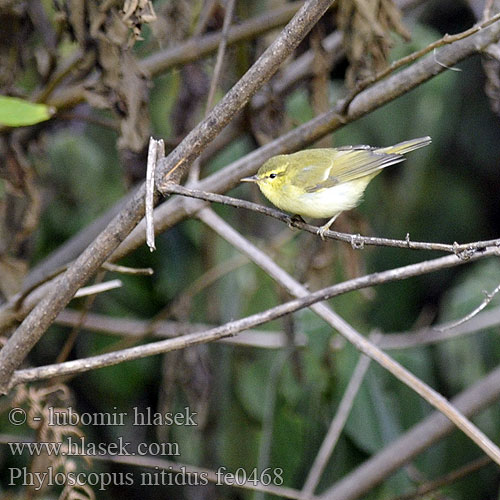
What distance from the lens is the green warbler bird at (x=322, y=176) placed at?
2.22 metres

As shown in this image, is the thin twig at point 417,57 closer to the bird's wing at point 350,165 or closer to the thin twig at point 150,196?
the bird's wing at point 350,165

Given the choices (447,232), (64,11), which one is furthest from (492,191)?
(64,11)

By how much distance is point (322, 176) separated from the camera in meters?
2.39

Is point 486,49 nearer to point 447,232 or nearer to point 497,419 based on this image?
point 497,419

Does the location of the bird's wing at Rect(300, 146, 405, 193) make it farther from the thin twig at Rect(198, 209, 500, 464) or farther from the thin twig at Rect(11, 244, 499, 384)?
the thin twig at Rect(11, 244, 499, 384)

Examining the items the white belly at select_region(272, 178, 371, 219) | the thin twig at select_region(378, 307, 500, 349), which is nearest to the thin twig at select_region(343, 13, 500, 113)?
the white belly at select_region(272, 178, 371, 219)

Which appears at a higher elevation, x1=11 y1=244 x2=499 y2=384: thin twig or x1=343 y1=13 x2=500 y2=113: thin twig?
x1=343 y1=13 x2=500 y2=113: thin twig

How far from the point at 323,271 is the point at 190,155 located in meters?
1.65

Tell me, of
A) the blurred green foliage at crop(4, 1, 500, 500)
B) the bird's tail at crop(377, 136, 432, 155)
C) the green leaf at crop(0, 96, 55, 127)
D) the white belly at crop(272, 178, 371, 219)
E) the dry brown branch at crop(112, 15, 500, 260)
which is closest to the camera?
the green leaf at crop(0, 96, 55, 127)

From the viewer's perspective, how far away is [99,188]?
3.78m

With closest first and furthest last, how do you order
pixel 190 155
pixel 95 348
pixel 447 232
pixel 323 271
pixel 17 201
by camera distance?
1. pixel 190 155
2. pixel 17 201
3. pixel 323 271
4. pixel 95 348
5. pixel 447 232

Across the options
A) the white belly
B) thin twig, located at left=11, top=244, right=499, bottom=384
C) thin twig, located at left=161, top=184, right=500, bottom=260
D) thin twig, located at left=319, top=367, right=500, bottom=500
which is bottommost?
thin twig, located at left=319, top=367, right=500, bottom=500

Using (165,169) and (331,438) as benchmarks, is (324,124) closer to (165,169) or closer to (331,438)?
(165,169)

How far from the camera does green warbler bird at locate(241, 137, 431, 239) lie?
87.4 inches
